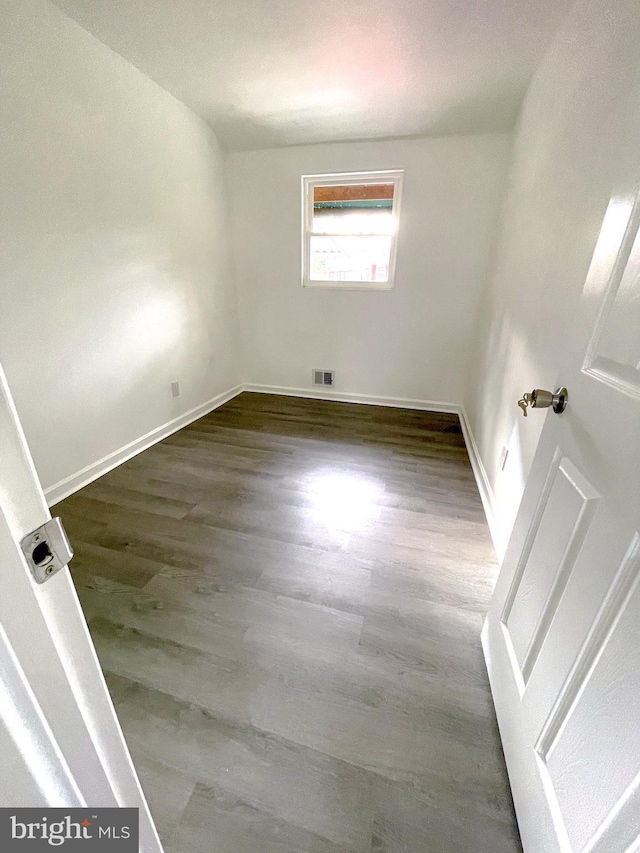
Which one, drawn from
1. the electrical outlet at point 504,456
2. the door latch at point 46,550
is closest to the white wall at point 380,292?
the electrical outlet at point 504,456

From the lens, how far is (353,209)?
3.21 metres

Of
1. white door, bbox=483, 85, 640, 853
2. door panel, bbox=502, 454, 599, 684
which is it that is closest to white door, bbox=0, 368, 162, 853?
white door, bbox=483, 85, 640, 853

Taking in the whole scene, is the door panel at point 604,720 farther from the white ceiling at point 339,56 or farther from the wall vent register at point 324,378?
the wall vent register at point 324,378

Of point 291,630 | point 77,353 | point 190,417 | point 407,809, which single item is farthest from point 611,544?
point 190,417

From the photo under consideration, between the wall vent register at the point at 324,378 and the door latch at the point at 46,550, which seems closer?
the door latch at the point at 46,550

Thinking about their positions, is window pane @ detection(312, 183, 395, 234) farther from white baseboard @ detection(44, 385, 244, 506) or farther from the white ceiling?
white baseboard @ detection(44, 385, 244, 506)

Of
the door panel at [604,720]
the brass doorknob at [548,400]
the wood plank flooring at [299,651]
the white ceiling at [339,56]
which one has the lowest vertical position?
the wood plank flooring at [299,651]

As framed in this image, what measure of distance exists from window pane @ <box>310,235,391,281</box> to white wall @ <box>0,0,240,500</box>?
3.52ft

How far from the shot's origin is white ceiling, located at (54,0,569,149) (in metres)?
1.67

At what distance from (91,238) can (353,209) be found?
223 centimetres

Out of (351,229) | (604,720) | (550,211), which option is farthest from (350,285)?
(604,720)

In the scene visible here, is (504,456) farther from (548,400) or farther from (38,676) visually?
(38,676)

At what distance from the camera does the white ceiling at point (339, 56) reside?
Answer: 1.67 meters

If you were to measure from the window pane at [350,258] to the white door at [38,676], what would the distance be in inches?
135
